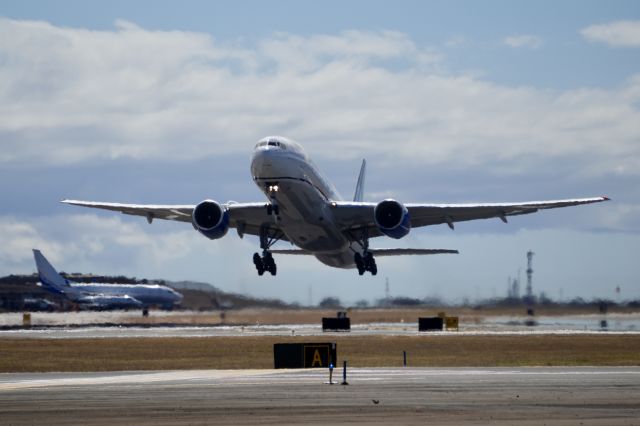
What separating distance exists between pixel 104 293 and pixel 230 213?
92135 millimetres

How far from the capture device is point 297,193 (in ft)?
165

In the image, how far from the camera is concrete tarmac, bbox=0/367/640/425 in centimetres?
2259

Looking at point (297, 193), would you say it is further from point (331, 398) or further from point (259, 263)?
point (331, 398)

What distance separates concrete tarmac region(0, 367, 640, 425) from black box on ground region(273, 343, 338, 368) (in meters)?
3.35

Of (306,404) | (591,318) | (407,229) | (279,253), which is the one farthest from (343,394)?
(591,318)

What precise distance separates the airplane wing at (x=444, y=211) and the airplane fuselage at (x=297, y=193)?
2.36 ft

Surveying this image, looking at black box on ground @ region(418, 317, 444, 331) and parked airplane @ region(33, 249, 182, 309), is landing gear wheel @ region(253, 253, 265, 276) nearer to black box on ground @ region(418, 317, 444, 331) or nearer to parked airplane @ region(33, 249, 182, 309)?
black box on ground @ region(418, 317, 444, 331)

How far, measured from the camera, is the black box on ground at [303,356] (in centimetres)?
4231

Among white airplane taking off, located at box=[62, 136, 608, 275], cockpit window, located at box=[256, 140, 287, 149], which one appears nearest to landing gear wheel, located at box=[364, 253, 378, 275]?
white airplane taking off, located at box=[62, 136, 608, 275]

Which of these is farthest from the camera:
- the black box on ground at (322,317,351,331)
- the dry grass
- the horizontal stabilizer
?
the black box on ground at (322,317,351,331)

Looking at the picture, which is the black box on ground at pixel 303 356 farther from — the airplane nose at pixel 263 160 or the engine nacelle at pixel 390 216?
the engine nacelle at pixel 390 216

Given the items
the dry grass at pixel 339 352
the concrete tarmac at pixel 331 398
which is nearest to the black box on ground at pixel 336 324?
the dry grass at pixel 339 352

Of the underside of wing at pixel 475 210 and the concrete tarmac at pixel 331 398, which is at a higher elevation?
the underside of wing at pixel 475 210

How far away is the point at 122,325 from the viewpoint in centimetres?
9388
